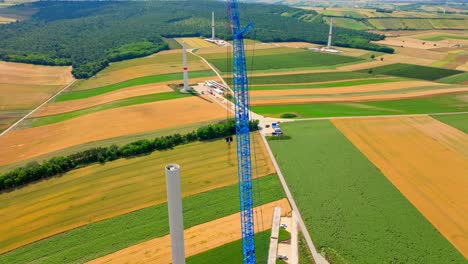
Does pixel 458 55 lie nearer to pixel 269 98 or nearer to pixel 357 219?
pixel 269 98

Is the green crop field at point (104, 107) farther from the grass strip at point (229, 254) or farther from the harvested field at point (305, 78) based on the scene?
the grass strip at point (229, 254)

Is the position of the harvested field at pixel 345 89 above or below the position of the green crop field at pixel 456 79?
below

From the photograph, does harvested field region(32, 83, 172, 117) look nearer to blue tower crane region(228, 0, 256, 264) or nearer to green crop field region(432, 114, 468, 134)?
blue tower crane region(228, 0, 256, 264)

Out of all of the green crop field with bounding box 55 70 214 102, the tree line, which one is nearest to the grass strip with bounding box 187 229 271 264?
the tree line

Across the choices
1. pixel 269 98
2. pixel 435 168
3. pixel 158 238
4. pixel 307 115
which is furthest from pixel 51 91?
pixel 435 168

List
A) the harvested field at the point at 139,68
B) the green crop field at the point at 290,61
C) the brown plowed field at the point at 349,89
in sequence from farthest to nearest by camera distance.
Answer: the green crop field at the point at 290,61, the harvested field at the point at 139,68, the brown plowed field at the point at 349,89

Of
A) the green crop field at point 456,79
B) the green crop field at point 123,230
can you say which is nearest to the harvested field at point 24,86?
the green crop field at point 123,230
